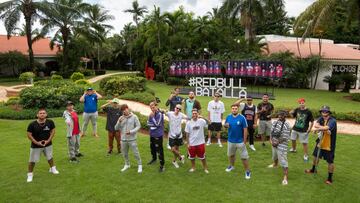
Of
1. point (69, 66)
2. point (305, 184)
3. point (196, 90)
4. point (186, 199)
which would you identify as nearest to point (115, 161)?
point (186, 199)

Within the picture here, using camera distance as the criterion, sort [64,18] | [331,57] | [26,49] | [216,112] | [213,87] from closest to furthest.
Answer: [216,112]
[213,87]
[331,57]
[64,18]
[26,49]

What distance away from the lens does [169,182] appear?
7.68 metres

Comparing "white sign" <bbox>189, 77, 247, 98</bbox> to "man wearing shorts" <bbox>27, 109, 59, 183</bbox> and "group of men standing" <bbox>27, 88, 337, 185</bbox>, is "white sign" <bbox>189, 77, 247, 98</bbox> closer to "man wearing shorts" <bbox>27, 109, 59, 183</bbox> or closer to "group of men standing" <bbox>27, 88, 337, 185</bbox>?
"group of men standing" <bbox>27, 88, 337, 185</bbox>

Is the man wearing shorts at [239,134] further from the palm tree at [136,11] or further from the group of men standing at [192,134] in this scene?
the palm tree at [136,11]

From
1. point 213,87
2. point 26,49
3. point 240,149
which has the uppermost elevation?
point 26,49

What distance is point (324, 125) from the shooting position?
7680mm

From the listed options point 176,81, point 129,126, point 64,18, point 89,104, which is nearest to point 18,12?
point 64,18

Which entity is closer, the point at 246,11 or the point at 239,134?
the point at 239,134

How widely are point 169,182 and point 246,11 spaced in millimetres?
27608

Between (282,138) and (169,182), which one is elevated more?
(282,138)

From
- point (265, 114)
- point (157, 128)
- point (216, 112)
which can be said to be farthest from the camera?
point (216, 112)

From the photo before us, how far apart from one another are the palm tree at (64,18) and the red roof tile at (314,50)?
20.1 meters

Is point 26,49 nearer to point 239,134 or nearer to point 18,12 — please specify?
point 18,12

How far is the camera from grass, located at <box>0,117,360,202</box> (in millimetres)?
6926
